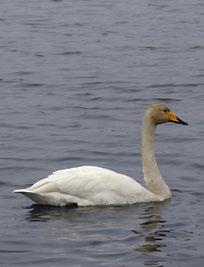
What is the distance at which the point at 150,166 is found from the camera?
14.2 meters

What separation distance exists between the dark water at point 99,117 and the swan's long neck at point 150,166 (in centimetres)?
20

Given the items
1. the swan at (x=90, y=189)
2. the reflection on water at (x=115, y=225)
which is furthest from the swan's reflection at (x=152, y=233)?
the swan at (x=90, y=189)

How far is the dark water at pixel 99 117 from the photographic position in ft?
39.1

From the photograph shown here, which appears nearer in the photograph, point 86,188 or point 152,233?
point 152,233

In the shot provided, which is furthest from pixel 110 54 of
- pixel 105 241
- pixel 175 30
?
pixel 105 241

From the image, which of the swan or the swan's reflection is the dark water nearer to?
the swan's reflection

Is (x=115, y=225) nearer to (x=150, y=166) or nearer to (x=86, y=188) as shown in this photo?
(x=86, y=188)

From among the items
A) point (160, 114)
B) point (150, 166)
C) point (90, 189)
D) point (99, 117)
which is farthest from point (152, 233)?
point (99, 117)

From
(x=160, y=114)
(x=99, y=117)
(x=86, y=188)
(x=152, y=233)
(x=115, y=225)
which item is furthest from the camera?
(x=99, y=117)

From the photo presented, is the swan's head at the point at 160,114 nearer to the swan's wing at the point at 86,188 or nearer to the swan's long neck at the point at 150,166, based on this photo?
the swan's long neck at the point at 150,166

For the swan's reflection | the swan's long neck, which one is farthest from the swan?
the swan's reflection

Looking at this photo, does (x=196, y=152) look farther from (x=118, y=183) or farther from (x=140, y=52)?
(x=140, y=52)

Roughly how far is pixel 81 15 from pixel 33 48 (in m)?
4.07

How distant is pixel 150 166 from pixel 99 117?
4.16 meters
